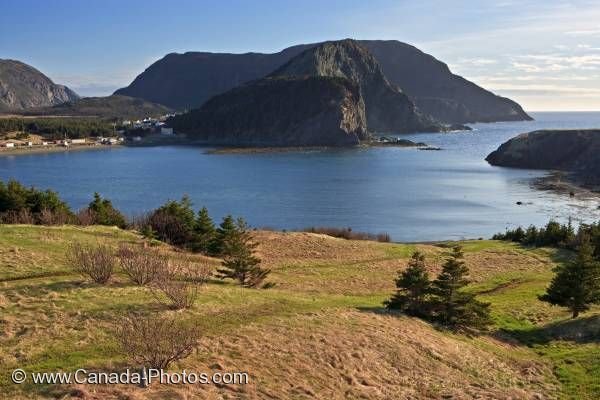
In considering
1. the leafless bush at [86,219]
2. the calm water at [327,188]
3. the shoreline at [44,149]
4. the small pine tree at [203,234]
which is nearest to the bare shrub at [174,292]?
the small pine tree at [203,234]

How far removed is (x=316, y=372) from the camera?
12984mm

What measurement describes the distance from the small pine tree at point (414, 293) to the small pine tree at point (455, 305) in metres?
0.35

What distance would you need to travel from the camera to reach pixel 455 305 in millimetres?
19109

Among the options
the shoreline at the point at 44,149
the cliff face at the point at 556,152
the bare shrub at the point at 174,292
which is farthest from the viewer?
the shoreline at the point at 44,149

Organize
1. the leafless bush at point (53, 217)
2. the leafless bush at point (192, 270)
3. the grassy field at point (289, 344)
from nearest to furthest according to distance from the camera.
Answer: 1. the grassy field at point (289, 344)
2. the leafless bush at point (192, 270)
3. the leafless bush at point (53, 217)

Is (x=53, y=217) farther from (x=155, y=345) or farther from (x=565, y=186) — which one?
(x=565, y=186)

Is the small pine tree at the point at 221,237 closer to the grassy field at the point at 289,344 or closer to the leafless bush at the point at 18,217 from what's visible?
the grassy field at the point at 289,344

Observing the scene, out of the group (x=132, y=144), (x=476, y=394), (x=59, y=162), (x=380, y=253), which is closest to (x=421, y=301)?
(x=476, y=394)

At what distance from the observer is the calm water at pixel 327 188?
68875 mm

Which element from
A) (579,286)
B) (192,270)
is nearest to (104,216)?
(192,270)

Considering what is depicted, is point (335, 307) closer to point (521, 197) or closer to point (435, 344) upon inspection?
point (435, 344)

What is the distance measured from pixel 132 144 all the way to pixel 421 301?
187 metres

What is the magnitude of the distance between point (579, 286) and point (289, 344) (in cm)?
1360

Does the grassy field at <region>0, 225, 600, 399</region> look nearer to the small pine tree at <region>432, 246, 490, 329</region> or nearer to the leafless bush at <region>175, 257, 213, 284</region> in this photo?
the leafless bush at <region>175, 257, 213, 284</region>
